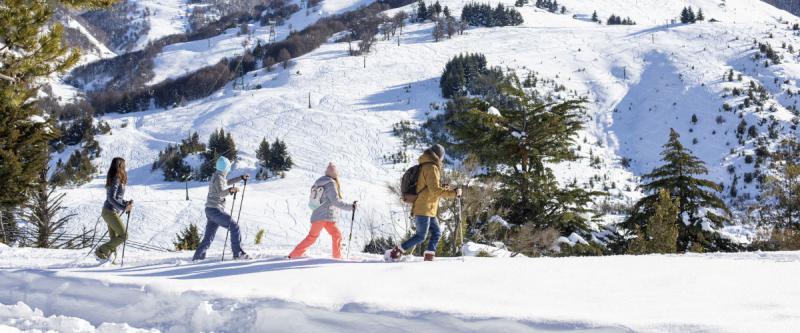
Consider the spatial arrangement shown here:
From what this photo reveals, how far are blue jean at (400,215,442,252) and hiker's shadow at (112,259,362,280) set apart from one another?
827 millimetres

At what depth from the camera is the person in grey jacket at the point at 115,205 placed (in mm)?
7465

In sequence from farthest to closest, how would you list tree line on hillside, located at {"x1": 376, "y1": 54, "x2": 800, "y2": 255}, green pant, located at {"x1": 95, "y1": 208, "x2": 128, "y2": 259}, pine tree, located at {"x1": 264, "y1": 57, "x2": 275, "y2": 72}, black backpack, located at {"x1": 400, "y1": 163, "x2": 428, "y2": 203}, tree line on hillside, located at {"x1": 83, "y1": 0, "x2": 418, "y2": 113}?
pine tree, located at {"x1": 264, "y1": 57, "x2": 275, "y2": 72}, tree line on hillside, located at {"x1": 83, "y1": 0, "x2": 418, "y2": 113}, tree line on hillside, located at {"x1": 376, "y1": 54, "x2": 800, "y2": 255}, green pant, located at {"x1": 95, "y1": 208, "x2": 128, "y2": 259}, black backpack, located at {"x1": 400, "y1": 163, "x2": 428, "y2": 203}

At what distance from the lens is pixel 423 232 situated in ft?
20.9

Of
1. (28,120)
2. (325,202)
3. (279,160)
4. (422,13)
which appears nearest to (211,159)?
(279,160)

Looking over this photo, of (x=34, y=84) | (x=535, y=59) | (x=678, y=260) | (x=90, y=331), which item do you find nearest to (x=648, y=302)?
(x=678, y=260)

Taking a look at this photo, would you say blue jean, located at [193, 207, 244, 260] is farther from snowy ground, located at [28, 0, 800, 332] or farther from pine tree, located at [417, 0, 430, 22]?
pine tree, located at [417, 0, 430, 22]

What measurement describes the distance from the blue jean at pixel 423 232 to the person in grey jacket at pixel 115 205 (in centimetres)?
378

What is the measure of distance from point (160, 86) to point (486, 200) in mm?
92673

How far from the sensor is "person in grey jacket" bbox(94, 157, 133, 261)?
7465mm

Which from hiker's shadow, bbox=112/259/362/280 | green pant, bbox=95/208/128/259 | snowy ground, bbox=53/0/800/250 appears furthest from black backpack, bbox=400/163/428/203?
snowy ground, bbox=53/0/800/250

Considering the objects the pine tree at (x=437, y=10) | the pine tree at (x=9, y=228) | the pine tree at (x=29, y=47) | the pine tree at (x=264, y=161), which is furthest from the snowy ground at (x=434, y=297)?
the pine tree at (x=437, y=10)

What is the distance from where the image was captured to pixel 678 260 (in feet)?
18.7

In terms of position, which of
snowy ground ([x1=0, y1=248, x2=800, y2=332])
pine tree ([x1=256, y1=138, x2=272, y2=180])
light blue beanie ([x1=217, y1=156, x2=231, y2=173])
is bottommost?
pine tree ([x1=256, y1=138, x2=272, y2=180])

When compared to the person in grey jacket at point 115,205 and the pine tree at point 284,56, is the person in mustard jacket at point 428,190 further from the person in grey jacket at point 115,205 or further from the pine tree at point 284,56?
the pine tree at point 284,56
